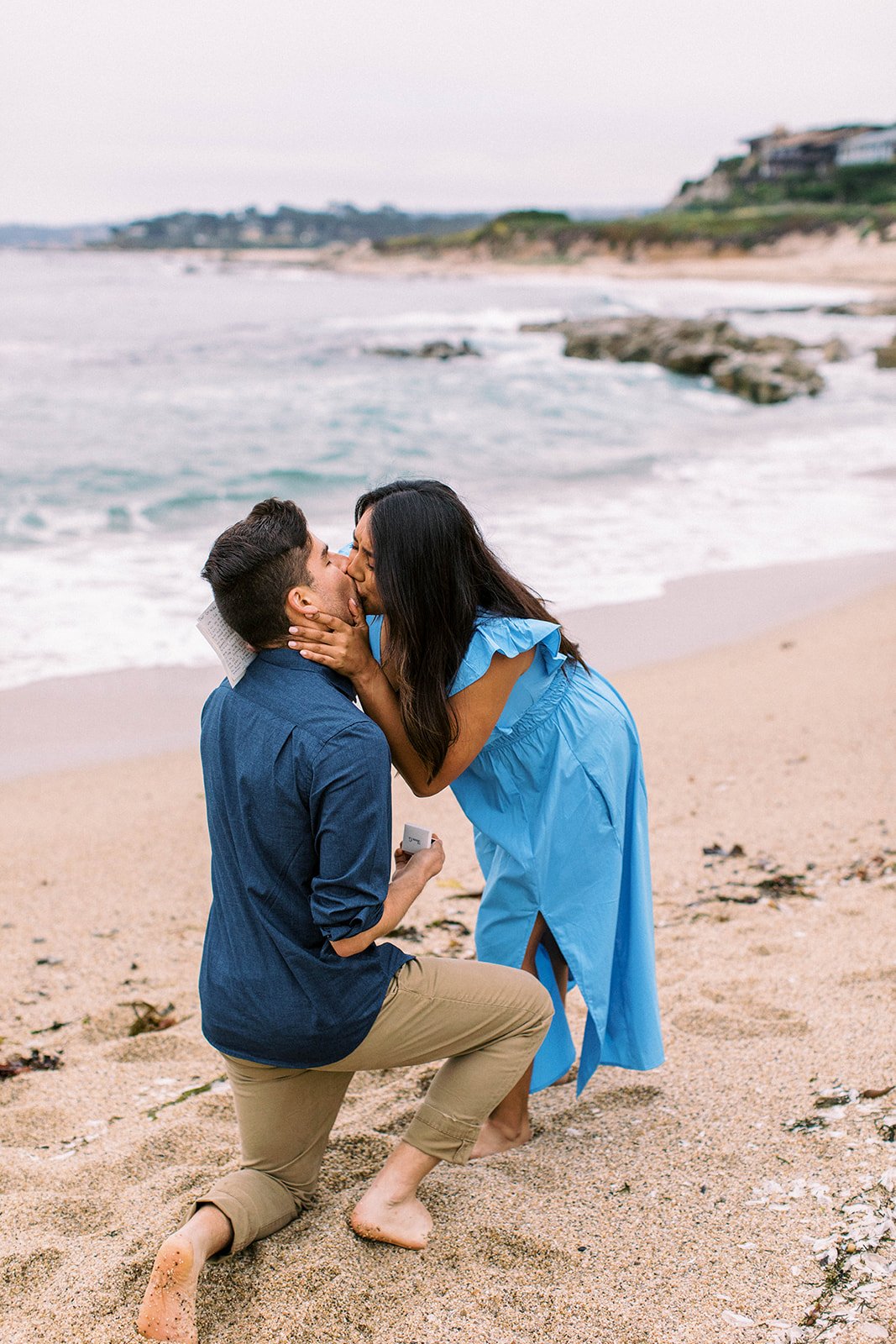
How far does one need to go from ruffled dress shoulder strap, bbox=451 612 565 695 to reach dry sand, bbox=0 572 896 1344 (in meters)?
1.20

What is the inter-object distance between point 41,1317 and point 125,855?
2.81 metres

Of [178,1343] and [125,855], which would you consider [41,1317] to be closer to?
[178,1343]

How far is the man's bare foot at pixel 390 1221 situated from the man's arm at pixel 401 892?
0.61 m

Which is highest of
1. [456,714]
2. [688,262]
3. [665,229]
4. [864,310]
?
[665,229]

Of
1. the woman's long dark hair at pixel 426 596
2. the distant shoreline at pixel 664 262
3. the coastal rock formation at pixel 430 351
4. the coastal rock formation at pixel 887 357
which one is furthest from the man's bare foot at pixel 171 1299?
the distant shoreline at pixel 664 262

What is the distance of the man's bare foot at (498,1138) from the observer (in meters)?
2.84

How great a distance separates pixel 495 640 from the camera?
8.12 feet

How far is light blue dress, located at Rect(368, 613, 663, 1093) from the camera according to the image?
2701 mm

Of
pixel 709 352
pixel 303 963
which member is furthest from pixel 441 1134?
pixel 709 352

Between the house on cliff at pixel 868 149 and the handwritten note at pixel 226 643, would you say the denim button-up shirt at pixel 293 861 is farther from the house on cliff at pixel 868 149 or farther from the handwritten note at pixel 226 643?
the house on cliff at pixel 868 149

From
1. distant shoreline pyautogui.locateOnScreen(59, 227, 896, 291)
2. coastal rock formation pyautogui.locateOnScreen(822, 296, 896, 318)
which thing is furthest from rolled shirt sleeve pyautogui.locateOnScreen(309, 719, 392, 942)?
distant shoreline pyautogui.locateOnScreen(59, 227, 896, 291)

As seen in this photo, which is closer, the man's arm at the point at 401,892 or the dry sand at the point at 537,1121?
the man's arm at the point at 401,892

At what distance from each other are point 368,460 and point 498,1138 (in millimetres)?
13604

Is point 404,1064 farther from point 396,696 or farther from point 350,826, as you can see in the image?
point 396,696
